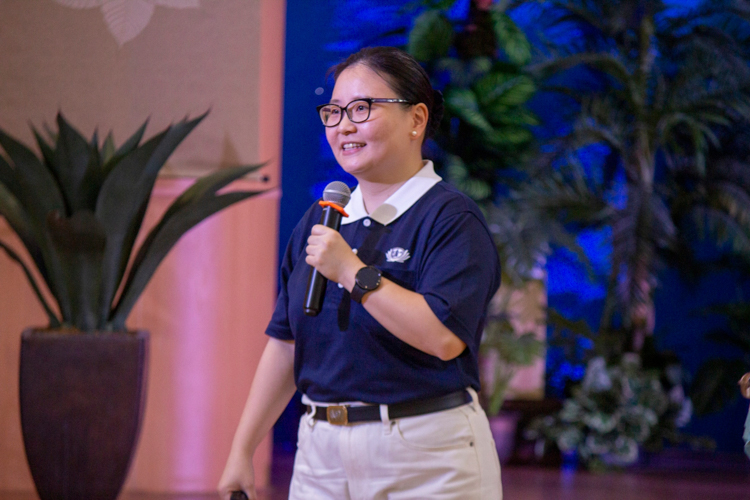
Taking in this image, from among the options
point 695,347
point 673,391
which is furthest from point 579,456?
point 695,347

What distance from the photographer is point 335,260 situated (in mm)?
1170

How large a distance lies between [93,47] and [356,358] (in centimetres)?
239

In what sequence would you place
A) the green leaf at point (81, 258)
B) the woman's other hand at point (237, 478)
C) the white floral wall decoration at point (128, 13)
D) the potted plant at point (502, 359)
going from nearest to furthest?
the woman's other hand at point (237, 478) → the green leaf at point (81, 258) → the white floral wall decoration at point (128, 13) → the potted plant at point (502, 359)

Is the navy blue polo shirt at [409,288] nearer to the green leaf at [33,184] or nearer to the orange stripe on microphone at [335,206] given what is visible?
the orange stripe on microphone at [335,206]

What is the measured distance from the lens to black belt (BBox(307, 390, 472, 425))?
122 cm

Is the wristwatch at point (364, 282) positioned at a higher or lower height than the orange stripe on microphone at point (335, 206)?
lower

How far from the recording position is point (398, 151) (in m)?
1.32

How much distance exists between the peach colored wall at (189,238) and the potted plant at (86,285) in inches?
19.1

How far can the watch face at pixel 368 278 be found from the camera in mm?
1148

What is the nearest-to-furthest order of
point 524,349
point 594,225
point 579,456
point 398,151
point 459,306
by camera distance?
point 459,306 → point 398,151 → point 524,349 → point 579,456 → point 594,225

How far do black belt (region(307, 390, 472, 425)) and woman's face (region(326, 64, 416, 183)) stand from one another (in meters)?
0.39

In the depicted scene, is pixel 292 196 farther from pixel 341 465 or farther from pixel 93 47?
pixel 341 465

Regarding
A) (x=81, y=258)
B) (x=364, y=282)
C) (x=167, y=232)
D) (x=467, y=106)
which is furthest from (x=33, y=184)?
(x=467, y=106)

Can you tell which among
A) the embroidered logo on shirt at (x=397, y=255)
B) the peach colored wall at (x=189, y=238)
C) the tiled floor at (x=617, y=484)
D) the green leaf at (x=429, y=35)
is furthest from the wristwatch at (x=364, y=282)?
the green leaf at (x=429, y=35)
